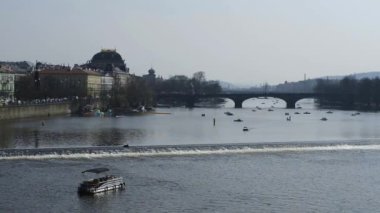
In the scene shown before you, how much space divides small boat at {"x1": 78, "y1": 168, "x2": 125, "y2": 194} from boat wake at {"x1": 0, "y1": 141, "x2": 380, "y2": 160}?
9459mm

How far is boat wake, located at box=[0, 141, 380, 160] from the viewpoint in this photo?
40.3 meters

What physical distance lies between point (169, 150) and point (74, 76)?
85952mm

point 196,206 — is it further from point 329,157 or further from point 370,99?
point 370,99

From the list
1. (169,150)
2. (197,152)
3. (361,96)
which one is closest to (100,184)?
(169,150)

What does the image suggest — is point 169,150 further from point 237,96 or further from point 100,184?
point 237,96

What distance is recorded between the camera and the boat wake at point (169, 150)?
40.3 m

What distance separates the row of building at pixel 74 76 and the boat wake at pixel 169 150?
55.2 metres

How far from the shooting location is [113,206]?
28.0 metres

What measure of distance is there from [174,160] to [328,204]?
1315 centimetres

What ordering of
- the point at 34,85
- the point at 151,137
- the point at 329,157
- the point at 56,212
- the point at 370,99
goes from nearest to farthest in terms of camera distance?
the point at 56,212, the point at 329,157, the point at 151,137, the point at 34,85, the point at 370,99

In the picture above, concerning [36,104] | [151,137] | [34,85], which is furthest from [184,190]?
[34,85]

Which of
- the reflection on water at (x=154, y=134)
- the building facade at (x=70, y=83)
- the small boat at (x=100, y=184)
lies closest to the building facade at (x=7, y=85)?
the building facade at (x=70, y=83)

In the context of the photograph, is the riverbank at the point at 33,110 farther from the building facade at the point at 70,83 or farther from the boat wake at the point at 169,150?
the boat wake at the point at 169,150

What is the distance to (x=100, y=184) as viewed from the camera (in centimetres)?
3045
